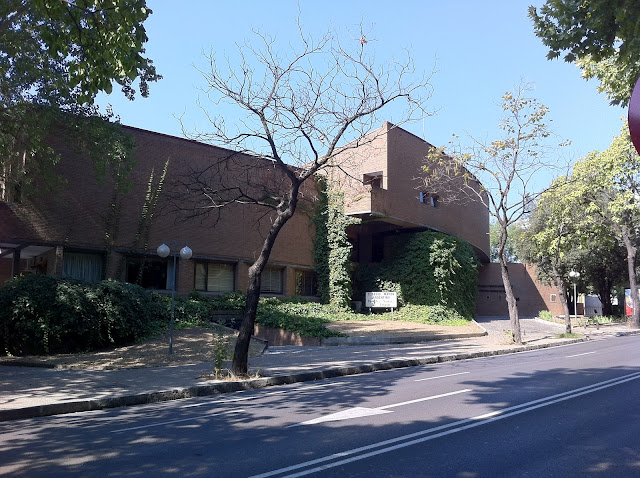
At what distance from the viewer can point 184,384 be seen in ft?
36.3

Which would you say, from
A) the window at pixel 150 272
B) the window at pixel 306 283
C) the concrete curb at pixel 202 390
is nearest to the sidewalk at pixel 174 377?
the concrete curb at pixel 202 390

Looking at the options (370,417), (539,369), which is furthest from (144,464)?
(539,369)

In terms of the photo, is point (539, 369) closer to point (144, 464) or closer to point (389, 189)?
point (144, 464)

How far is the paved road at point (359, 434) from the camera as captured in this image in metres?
5.32

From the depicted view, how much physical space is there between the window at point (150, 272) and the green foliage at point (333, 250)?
8.72 m

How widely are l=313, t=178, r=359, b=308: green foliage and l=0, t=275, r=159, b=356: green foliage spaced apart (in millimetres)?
13271

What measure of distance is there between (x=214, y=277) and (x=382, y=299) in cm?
943

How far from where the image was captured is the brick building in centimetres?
1972

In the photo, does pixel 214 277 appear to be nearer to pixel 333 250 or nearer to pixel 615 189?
pixel 333 250

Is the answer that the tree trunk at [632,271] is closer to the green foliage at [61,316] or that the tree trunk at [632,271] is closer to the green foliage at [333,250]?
the green foliage at [333,250]

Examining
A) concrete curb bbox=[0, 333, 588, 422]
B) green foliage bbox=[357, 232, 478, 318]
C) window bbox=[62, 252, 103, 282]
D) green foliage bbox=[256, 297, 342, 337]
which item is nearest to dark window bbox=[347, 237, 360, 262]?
green foliage bbox=[357, 232, 478, 318]

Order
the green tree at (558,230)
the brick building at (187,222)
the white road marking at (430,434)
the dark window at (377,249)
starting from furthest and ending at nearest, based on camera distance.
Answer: the dark window at (377,249), the green tree at (558,230), the brick building at (187,222), the white road marking at (430,434)

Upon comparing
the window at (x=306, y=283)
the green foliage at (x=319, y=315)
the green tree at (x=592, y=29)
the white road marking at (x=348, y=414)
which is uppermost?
the green tree at (x=592, y=29)

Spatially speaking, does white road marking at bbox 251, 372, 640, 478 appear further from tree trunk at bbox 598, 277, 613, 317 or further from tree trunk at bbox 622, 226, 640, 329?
tree trunk at bbox 598, 277, 613, 317
